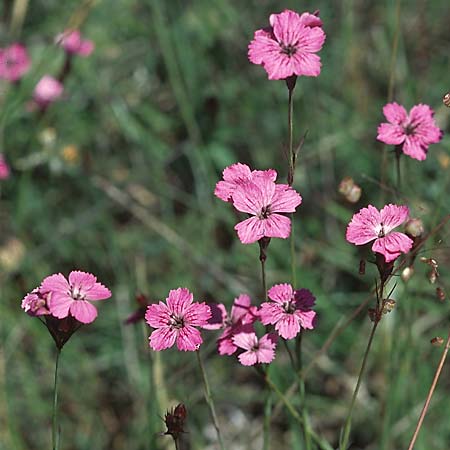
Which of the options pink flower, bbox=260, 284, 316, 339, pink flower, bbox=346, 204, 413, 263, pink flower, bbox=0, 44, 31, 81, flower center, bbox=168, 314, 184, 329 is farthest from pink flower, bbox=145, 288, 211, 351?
pink flower, bbox=0, 44, 31, 81

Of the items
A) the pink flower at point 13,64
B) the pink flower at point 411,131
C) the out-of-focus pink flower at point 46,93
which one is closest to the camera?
the pink flower at point 411,131

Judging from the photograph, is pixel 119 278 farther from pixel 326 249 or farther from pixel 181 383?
pixel 326 249

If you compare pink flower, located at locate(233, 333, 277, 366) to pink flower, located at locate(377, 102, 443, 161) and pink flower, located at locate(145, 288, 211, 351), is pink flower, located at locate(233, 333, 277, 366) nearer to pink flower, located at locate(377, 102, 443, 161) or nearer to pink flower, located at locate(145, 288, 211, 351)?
pink flower, located at locate(145, 288, 211, 351)

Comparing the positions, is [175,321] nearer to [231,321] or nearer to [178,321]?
[178,321]

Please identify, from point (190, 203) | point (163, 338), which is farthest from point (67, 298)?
point (190, 203)

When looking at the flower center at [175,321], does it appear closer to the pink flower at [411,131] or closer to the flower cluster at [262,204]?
the flower cluster at [262,204]

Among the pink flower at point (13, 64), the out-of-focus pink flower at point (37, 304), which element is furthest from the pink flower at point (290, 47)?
the pink flower at point (13, 64)

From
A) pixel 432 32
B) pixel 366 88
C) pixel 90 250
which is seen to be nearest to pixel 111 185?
pixel 90 250
